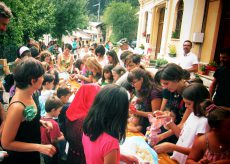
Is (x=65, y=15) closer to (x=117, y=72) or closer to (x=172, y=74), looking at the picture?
(x=117, y=72)

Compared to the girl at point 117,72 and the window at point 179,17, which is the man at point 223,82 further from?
the window at point 179,17

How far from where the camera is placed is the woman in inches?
70.5

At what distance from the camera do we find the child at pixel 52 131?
2898mm

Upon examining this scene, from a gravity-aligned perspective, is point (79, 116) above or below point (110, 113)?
below

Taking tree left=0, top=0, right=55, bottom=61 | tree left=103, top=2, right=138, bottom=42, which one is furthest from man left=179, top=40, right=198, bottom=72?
tree left=103, top=2, right=138, bottom=42

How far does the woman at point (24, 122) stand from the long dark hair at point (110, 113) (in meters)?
0.46

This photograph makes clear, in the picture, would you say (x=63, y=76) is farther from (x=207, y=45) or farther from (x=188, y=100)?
(x=207, y=45)

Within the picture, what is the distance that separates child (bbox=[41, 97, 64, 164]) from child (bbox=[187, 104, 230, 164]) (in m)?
1.69

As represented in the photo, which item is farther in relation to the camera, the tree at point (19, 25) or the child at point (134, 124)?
the tree at point (19, 25)

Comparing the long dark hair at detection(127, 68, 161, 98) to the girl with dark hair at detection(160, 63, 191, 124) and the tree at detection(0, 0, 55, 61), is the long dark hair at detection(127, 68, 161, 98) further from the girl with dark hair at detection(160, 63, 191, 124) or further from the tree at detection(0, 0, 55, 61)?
the tree at detection(0, 0, 55, 61)

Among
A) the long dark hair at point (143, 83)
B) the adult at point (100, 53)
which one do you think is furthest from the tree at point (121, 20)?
the long dark hair at point (143, 83)

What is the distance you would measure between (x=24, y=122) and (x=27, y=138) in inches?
6.2

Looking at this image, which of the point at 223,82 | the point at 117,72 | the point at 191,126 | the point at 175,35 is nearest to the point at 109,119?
the point at 191,126

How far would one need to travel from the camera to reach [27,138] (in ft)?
6.42
